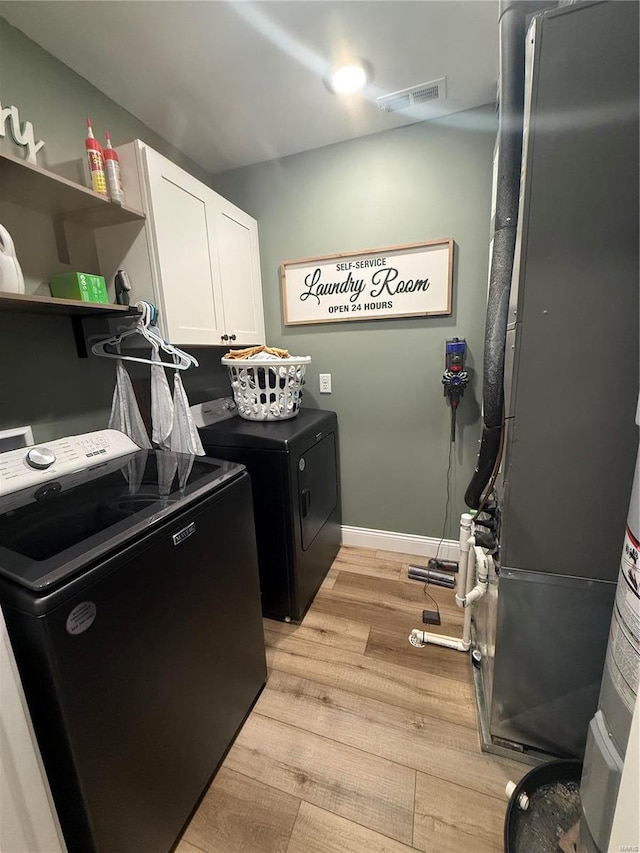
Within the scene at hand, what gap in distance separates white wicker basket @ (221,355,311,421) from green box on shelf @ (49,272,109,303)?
606mm

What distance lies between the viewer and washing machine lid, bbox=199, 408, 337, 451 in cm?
152

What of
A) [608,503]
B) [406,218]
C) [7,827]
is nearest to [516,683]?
[608,503]

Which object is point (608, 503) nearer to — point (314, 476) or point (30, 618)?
point (314, 476)

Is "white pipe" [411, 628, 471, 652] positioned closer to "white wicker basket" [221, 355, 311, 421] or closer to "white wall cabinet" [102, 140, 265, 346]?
"white wicker basket" [221, 355, 311, 421]

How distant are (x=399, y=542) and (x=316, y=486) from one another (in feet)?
2.60

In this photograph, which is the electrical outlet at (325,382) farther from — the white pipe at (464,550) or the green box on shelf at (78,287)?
the green box on shelf at (78,287)

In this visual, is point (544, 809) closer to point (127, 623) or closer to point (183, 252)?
point (127, 623)

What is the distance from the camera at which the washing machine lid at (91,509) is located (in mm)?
669

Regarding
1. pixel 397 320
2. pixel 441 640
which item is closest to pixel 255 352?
pixel 397 320

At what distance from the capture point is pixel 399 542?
2.21 metres

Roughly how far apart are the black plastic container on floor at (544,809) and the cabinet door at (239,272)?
6.57 feet

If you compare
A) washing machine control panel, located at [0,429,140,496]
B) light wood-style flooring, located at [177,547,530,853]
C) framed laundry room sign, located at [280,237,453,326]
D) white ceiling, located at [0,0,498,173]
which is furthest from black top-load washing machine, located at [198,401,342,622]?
white ceiling, located at [0,0,498,173]

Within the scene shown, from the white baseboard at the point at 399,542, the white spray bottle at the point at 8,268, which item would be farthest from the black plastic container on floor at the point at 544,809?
the white spray bottle at the point at 8,268

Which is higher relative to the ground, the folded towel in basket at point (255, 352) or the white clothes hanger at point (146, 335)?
the white clothes hanger at point (146, 335)
